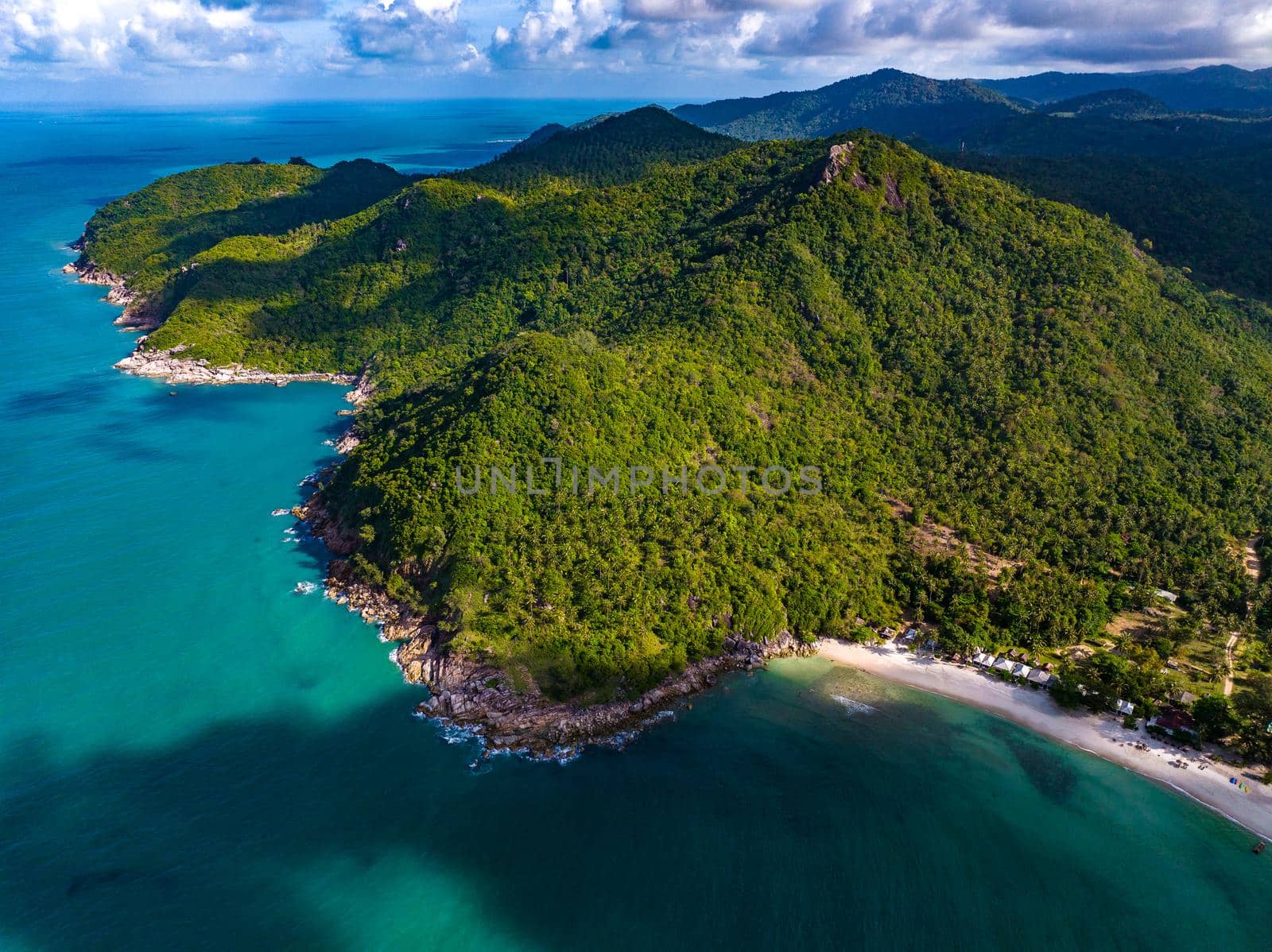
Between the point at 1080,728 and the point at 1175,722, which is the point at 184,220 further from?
the point at 1175,722

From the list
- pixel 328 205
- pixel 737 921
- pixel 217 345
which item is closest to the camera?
pixel 737 921

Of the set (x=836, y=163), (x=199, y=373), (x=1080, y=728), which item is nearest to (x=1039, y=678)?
(x=1080, y=728)

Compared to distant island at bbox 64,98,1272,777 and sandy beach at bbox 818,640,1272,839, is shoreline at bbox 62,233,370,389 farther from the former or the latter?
sandy beach at bbox 818,640,1272,839

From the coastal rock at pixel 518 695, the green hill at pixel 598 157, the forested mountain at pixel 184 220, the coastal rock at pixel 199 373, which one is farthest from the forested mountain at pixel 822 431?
the green hill at pixel 598 157

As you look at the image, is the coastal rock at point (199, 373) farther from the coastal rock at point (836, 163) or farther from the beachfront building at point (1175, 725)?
the beachfront building at point (1175, 725)

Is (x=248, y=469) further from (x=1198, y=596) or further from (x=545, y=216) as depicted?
(x=1198, y=596)

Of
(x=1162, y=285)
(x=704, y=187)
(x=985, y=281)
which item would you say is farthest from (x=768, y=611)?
(x=704, y=187)

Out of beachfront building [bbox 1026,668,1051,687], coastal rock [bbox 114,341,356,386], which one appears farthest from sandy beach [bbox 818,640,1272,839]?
coastal rock [bbox 114,341,356,386]
